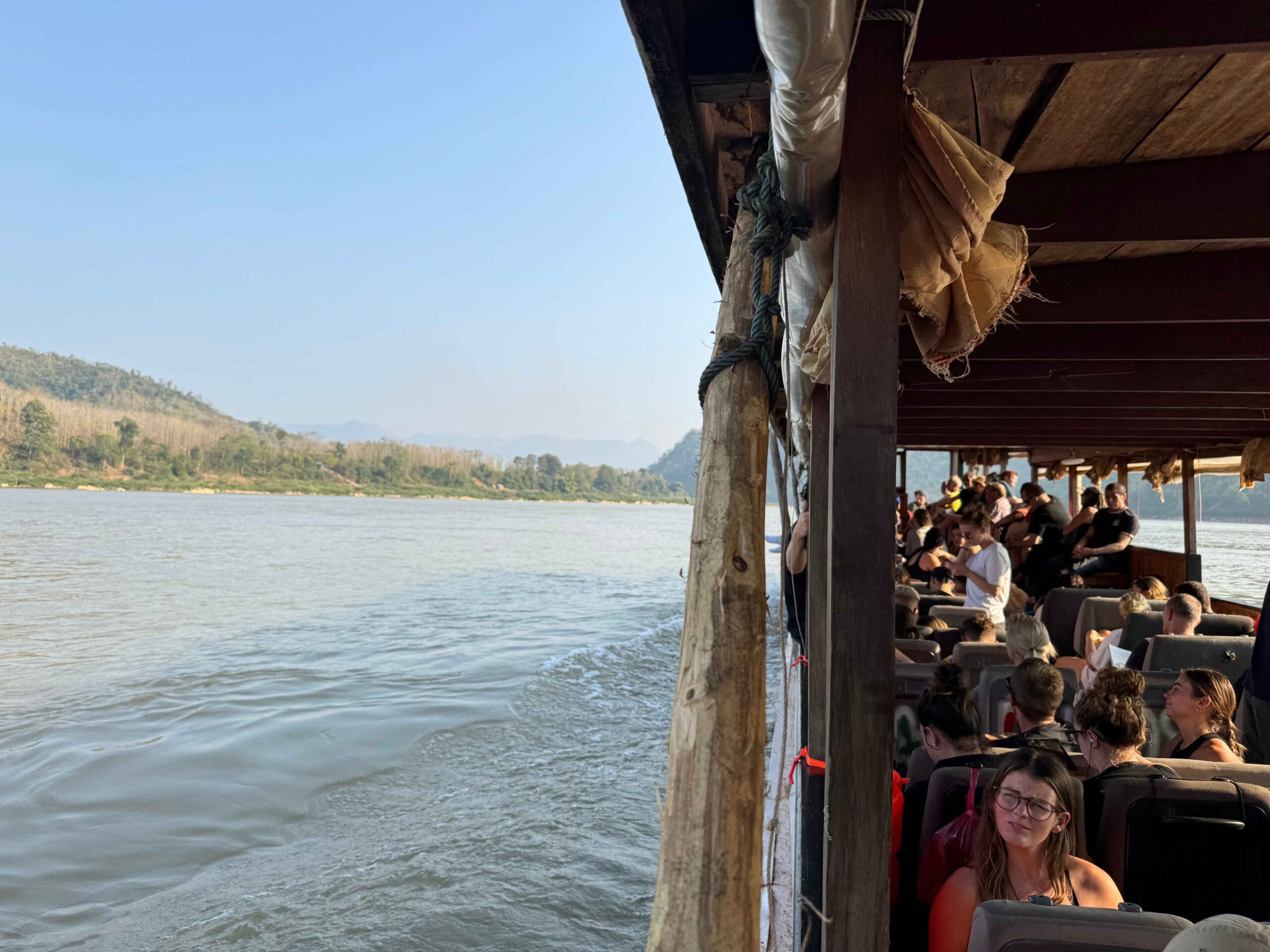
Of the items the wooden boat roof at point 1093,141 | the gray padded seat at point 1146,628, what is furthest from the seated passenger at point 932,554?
the gray padded seat at point 1146,628

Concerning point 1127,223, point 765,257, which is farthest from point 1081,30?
point 1127,223

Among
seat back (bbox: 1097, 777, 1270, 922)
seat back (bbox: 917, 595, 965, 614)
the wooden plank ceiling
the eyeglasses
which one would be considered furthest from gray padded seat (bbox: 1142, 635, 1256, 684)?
seat back (bbox: 917, 595, 965, 614)

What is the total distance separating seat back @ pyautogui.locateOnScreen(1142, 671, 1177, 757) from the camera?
11.2 ft

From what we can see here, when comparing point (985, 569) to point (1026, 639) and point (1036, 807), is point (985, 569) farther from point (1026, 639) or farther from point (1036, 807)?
point (1036, 807)

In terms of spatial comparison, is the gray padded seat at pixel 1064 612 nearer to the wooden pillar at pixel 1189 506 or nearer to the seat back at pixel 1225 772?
the wooden pillar at pixel 1189 506

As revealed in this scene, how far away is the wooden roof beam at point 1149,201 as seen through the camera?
2.75m

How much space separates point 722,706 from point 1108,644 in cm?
427

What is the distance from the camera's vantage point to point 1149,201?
2.82 metres

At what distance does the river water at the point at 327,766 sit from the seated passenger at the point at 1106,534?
123 inches

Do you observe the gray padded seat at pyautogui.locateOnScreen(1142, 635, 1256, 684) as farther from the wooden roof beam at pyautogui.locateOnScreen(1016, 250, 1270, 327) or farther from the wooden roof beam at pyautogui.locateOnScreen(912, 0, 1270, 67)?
the wooden roof beam at pyautogui.locateOnScreen(912, 0, 1270, 67)

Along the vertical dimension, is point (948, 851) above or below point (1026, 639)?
below

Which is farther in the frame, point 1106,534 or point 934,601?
Result: point 1106,534

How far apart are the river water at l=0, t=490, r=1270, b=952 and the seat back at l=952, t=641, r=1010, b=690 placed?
231 centimetres

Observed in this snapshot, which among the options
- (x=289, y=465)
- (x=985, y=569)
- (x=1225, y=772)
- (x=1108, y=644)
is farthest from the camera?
(x=289, y=465)
